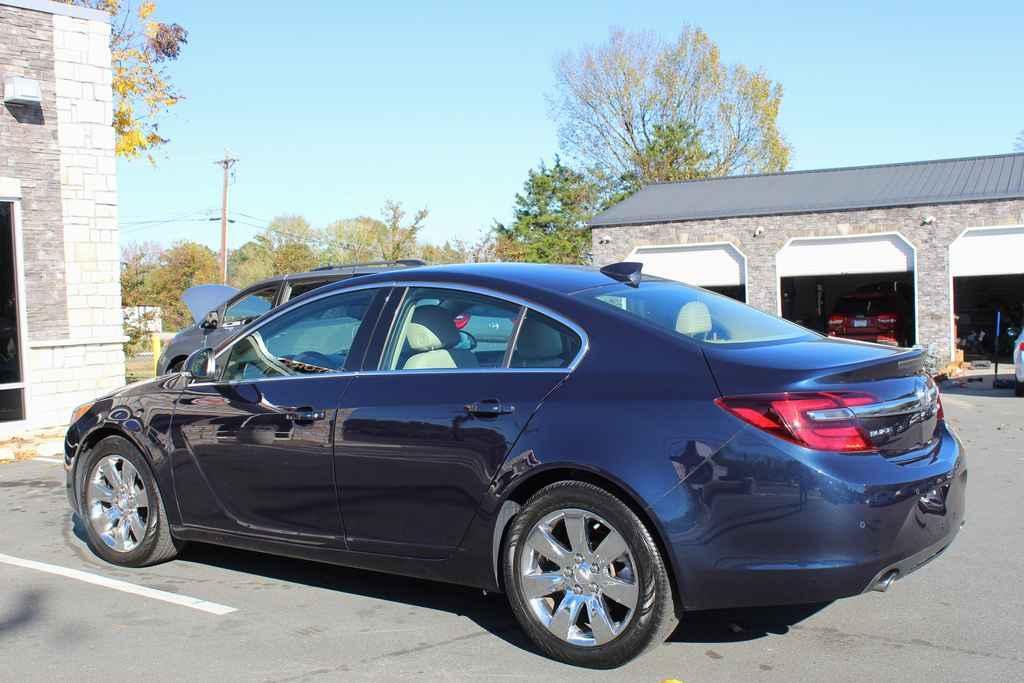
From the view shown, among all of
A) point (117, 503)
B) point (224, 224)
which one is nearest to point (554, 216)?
point (224, 224)

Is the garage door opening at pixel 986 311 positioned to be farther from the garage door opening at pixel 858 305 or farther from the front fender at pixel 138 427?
the front fender at pixel 138 427

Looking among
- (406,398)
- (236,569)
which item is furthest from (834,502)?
(236,569)

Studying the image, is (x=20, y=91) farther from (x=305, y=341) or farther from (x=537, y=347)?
(x=537, y=347)

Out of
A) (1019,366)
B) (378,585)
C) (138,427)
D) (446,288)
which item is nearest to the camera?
(446,288)

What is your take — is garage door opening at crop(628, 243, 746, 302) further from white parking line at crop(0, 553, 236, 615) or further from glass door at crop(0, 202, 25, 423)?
white parking line at crop(0, 553, 236, 615)

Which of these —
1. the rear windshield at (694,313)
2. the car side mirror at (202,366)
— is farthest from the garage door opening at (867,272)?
the car side mirror at (202,366)

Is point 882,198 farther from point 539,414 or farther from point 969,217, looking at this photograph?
point 539,414

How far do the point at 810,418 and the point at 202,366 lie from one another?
335 cm

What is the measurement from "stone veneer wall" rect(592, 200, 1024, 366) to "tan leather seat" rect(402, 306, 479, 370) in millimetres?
24172

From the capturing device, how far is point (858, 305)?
26438mm

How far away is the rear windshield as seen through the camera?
4.44 metres

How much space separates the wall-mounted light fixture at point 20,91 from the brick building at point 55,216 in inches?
0.5

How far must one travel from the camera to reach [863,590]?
381 centimetres

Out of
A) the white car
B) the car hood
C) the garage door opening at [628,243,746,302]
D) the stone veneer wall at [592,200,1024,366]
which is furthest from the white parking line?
the garage door opening at [628,243,746,302]
